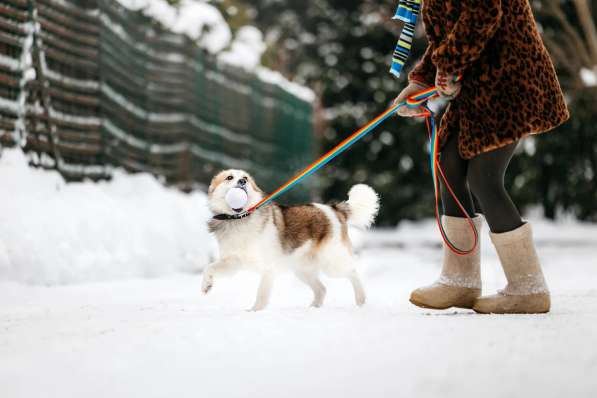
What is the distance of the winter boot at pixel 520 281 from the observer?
11.9 feet

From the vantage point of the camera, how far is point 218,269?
4.16 metres

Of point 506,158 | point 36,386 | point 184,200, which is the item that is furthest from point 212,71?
point 36,386

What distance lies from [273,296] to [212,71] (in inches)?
203

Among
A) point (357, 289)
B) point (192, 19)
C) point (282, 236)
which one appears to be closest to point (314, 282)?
point (357, 289)

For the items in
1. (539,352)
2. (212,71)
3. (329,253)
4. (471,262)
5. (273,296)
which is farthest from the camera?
(212,71)

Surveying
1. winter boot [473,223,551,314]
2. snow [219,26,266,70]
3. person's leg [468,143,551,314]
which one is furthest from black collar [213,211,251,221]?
snow [219,26,266,70]

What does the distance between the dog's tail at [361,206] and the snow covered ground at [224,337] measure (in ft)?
2.17

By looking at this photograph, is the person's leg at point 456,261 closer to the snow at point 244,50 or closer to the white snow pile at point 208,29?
the white snow pile at point 208,29

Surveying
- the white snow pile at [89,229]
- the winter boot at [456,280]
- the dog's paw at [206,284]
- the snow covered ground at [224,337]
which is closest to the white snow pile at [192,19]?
the white snow pile at [89,229]

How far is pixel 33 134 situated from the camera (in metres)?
5.83

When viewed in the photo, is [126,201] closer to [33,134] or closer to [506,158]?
[33,134]

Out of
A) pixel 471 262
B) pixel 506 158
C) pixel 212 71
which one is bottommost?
pixel 471 262

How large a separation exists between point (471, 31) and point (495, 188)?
0.88 metres

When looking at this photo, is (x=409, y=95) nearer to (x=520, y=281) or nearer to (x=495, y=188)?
(x=495, y=188)
